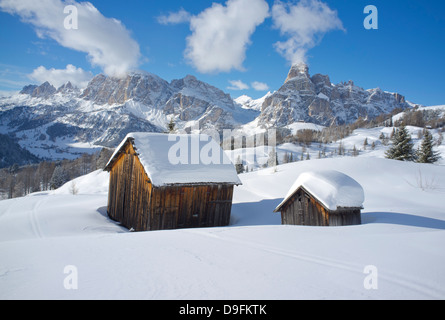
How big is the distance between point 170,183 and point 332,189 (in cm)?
829

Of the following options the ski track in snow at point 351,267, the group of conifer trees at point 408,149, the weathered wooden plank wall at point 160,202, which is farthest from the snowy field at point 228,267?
the group of conifer trees at point 408,149

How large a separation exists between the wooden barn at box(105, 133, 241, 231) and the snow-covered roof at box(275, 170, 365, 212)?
4560mm

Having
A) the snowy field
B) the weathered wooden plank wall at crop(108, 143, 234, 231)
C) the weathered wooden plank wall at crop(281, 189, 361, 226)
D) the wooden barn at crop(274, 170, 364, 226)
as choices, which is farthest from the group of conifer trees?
the snowy field

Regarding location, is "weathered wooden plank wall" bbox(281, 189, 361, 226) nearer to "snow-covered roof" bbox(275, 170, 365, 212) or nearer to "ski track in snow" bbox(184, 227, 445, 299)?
"snow-covered roof" bbox(275, 170, 365, 212)

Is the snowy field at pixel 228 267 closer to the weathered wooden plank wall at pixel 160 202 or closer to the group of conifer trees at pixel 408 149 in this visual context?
the weathered wooden plank wall at pixel 160 202

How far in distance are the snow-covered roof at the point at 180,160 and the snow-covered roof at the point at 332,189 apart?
15.0 ft

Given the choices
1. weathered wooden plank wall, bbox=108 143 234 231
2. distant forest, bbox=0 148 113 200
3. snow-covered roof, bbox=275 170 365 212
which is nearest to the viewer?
snow-covered roof, bbox=275 170 365 212

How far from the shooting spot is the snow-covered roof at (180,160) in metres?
13.2

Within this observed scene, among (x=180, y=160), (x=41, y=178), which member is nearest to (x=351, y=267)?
(x=180, y=160)

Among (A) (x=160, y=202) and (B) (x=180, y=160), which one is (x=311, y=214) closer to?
(B) (x=180, y=160)

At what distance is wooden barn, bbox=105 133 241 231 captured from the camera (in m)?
13.1

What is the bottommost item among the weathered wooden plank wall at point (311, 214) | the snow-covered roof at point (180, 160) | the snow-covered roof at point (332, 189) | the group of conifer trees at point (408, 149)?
the weathered wooden plank wall at point (311, 214)

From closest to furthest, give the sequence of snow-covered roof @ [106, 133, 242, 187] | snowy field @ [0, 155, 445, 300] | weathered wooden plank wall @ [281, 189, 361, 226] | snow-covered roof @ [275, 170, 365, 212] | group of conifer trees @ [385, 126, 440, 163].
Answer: snowy field @ [0, 155, 445, 300]
snow-covered roof @ [275, 170, 365, 212]
weathered wooden plank wall @ [281, 189, 361, 226]
snow-covered roof @ [106, 133, 242, 187]
group of conifer trees @ [385, 126, 440, 163]
